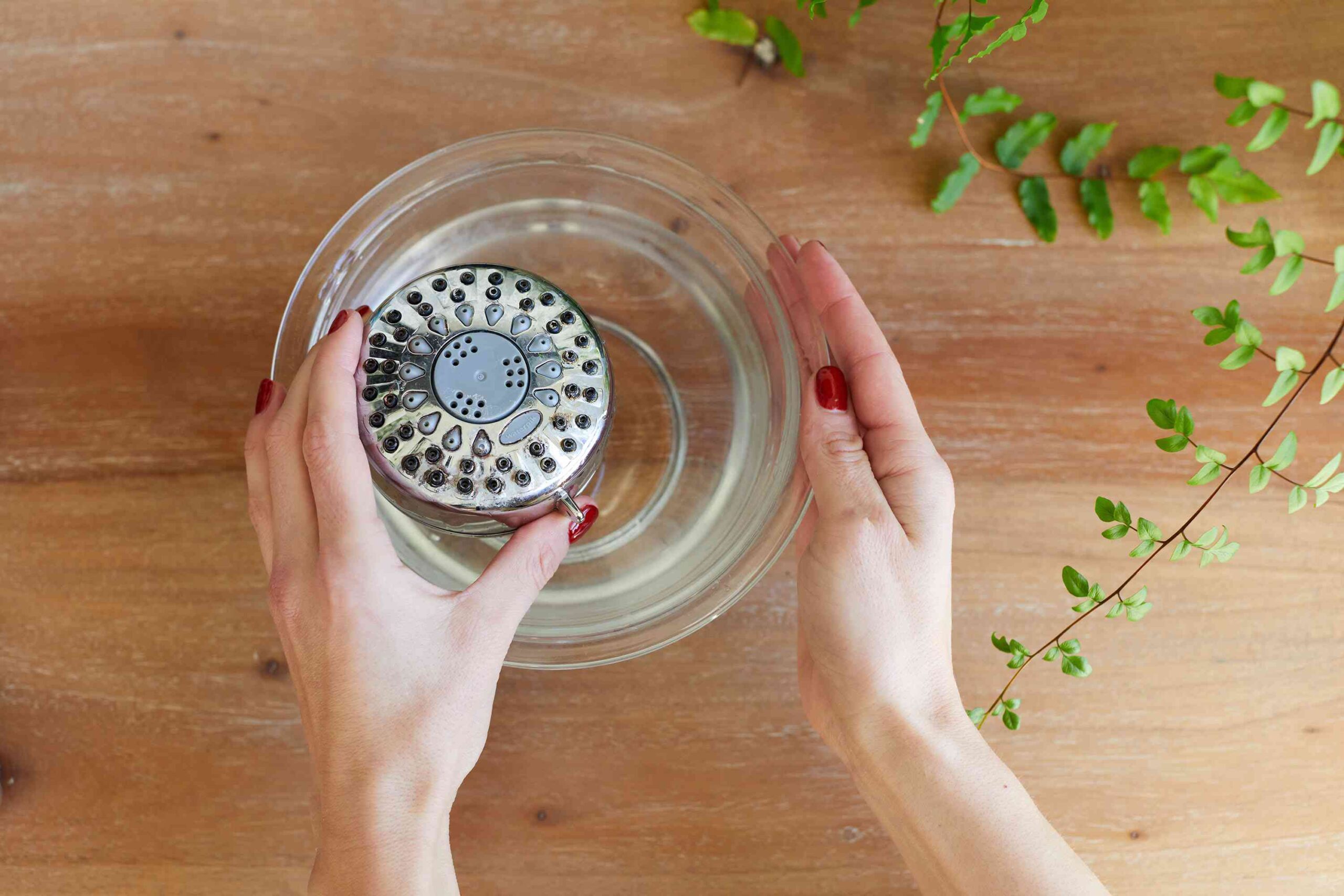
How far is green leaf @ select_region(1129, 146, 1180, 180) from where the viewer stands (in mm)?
687

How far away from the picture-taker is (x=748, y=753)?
68 cm

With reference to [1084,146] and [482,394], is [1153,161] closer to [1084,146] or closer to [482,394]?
[1084,146]

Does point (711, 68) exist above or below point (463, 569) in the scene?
above

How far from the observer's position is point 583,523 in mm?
582

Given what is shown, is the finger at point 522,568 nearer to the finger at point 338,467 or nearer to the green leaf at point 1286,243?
the finger at point 338,467

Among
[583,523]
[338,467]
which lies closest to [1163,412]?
[583,523]

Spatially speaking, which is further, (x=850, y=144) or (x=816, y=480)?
(x=850, y=144)

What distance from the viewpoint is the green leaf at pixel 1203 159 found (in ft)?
1.80

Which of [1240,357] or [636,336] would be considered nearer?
[1240,357]

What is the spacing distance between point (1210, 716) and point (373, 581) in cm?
64

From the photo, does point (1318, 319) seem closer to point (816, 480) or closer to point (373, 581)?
point (816, 480)

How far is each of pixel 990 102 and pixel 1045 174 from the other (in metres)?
0.08

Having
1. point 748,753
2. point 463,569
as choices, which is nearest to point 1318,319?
point 748,753

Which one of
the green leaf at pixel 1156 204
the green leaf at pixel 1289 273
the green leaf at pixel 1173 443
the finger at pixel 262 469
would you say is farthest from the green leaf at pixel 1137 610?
the finger at pixel 262 469
